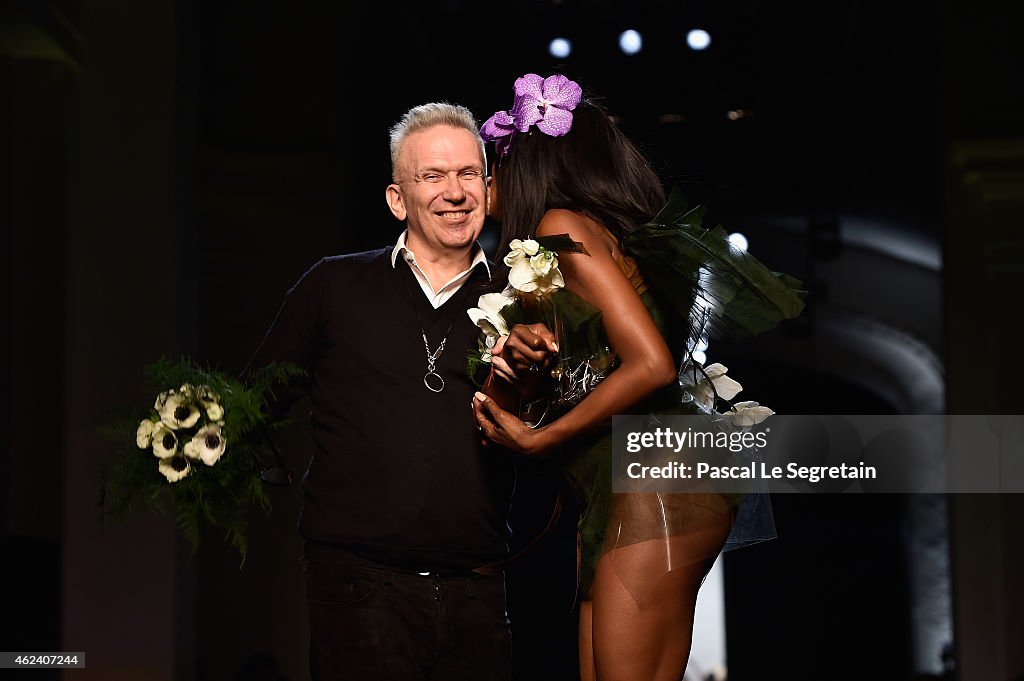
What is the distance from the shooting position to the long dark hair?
2.22m

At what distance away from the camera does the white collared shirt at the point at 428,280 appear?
2586 millimetres

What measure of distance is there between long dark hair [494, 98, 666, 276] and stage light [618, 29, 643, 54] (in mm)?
3783

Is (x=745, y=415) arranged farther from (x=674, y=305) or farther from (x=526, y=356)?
(x=526, y=356)

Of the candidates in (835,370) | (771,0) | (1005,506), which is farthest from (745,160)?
(835,370)

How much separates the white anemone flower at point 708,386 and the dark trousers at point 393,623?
607 millimetres

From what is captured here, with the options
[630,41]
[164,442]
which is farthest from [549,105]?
[630,41]

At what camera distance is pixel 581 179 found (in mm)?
2227

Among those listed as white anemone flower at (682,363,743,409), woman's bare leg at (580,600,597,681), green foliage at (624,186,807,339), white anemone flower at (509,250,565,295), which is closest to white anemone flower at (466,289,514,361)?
white anemone flower at (509,250,565,295)

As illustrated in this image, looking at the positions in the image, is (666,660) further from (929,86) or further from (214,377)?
(929,86)

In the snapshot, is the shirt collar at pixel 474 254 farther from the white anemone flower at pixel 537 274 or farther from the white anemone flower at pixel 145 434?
the white anemone flower at pixel 145 434

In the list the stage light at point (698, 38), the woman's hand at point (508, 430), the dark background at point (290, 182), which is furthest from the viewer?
the stage light at point (698, 38)

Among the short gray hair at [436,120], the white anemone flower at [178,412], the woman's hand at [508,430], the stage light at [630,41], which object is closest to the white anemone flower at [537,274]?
the woman's hand at [508,430]

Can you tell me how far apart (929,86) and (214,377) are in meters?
4.78

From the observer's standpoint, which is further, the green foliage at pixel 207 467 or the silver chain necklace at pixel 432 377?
the silver chain necklace at pixel 432 377
